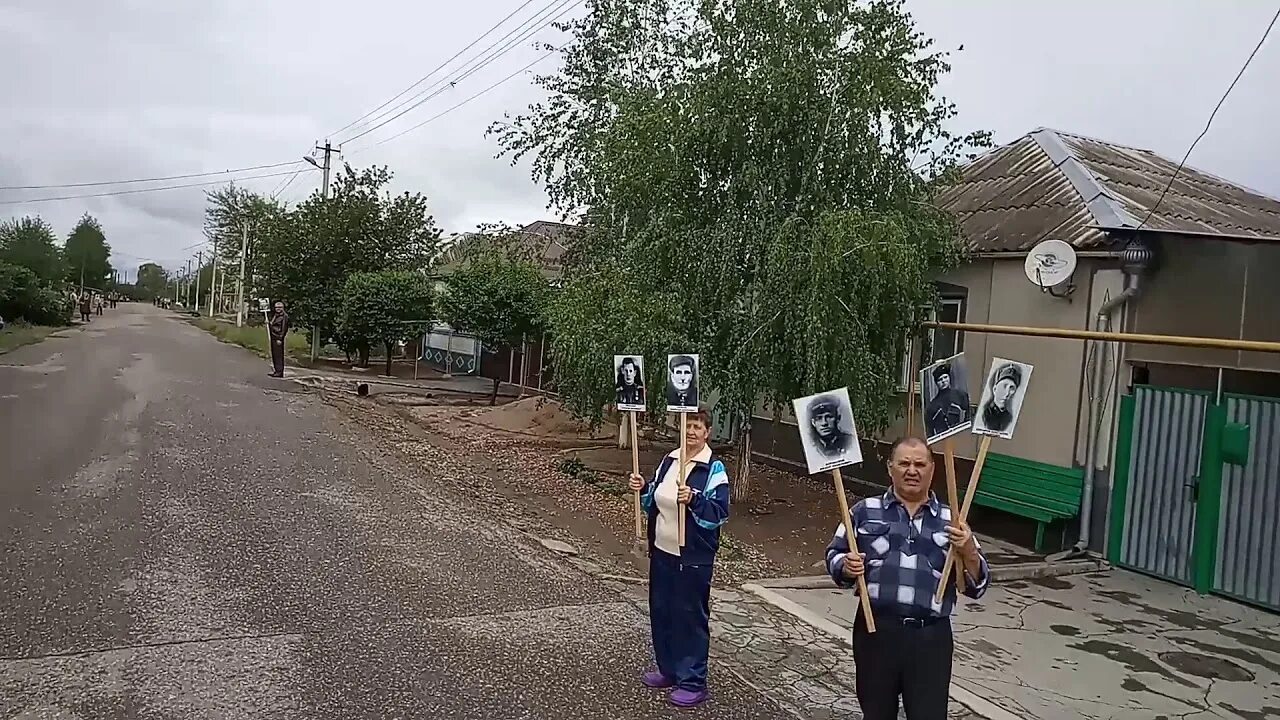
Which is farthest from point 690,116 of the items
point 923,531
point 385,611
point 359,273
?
point 359,273

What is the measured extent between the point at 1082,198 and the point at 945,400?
7149 mm

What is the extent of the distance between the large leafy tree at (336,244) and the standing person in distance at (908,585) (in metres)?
24.6

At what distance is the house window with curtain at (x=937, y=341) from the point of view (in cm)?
1006

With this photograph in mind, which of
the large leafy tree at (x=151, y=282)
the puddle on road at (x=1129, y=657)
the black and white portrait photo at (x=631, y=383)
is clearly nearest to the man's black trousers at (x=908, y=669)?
the black and white portrait photo at (x=631, y=383)

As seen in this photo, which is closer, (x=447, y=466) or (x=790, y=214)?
(x=790, y=214)

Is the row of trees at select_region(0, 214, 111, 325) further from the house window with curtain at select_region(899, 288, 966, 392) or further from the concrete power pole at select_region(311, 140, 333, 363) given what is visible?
the house window with curtain at select_region(899, 288, 966, 392)

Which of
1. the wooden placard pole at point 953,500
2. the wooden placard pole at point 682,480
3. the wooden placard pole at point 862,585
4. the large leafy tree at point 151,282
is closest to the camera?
the wooden placard pole at point 953,500

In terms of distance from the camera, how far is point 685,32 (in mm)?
14320

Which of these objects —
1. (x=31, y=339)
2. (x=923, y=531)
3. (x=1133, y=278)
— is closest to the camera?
(x=923, y=531)

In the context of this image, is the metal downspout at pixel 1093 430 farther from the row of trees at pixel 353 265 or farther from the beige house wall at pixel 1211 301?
the row of trees at pixel 353 265

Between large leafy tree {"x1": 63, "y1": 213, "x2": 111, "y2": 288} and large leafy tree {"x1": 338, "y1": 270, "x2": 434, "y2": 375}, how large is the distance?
2665 inches

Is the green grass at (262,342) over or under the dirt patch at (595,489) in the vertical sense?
over

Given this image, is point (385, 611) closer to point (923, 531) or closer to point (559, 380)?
point (923, 531)

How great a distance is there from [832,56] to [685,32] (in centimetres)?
601
